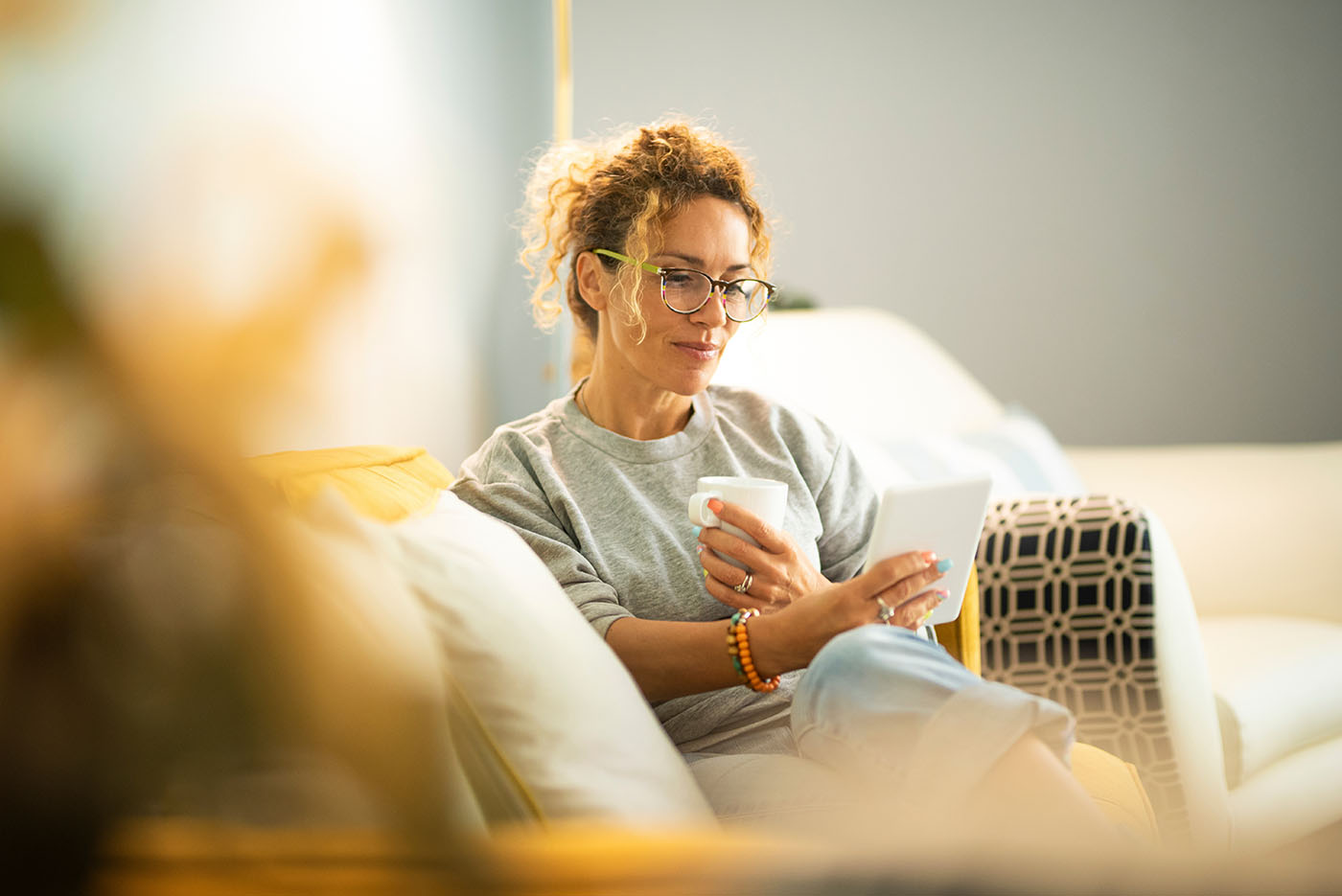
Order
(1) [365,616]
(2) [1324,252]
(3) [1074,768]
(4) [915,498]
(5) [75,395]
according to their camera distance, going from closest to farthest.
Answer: (5) [75,395], (1) [365,616], (3) [1074,768], (4) [915,498], (2) [1324,252]

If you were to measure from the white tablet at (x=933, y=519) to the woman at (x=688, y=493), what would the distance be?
0.9 inches

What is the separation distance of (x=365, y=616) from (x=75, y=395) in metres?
0.15

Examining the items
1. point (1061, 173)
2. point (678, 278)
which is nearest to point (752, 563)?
point (678, 278)

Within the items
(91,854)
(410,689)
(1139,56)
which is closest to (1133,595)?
(410,689)

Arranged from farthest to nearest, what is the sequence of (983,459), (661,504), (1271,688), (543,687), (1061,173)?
(1061,173) < (983,459) < (1271,688) < (661,504) < (543,687)

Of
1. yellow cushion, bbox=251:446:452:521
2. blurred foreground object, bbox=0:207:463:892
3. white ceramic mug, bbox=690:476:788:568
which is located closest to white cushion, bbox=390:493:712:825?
yellow cushion, bbox=251:446:452:521

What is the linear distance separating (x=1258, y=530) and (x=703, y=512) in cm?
136

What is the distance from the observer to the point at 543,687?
0.64 meters

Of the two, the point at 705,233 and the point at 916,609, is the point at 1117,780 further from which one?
the point at 705,233

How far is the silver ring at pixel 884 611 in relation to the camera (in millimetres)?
932

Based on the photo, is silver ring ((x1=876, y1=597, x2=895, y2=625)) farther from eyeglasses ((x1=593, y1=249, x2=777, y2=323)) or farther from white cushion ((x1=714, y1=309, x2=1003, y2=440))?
white cushion ((x1=714, y1=309, x2=1003, y2=440))

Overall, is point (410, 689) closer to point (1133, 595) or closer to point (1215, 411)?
point (1133, 595)

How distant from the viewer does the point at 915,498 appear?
946 millimetres

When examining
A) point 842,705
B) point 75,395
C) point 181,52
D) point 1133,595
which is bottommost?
point 1133,595
